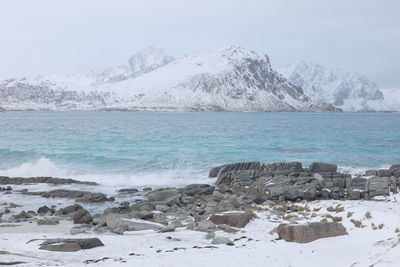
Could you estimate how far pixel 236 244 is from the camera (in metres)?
14.0

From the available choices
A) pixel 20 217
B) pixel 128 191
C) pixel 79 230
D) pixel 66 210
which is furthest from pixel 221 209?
pixel 128 191

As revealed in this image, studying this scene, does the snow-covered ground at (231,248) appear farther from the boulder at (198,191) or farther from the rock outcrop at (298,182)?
the boulder at (198,191)

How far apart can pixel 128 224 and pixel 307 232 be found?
6963mm

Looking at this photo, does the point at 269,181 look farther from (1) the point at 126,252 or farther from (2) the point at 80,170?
(2) the point at 80,170

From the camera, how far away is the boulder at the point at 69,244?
13.0 meters

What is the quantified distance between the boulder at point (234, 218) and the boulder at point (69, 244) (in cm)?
500

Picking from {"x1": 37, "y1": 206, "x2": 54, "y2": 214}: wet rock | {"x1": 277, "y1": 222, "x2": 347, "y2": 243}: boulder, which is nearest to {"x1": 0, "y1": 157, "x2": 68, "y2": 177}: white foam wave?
{"x1": 37, "y1": 206, "x2": 54, "y2": 214}: wet rock

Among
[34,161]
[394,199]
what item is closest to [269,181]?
[394,199]

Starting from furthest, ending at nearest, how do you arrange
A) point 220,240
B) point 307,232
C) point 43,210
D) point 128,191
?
point 128,191 → point 43,210 → point 307,232 → point 220,240

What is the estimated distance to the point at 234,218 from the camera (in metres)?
16.6

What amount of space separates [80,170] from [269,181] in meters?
20.2

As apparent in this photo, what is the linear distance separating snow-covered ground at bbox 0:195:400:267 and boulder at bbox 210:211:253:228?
31 cm

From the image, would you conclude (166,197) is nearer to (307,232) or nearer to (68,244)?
(68,244)

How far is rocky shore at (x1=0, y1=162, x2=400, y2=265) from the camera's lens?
14.8 m
